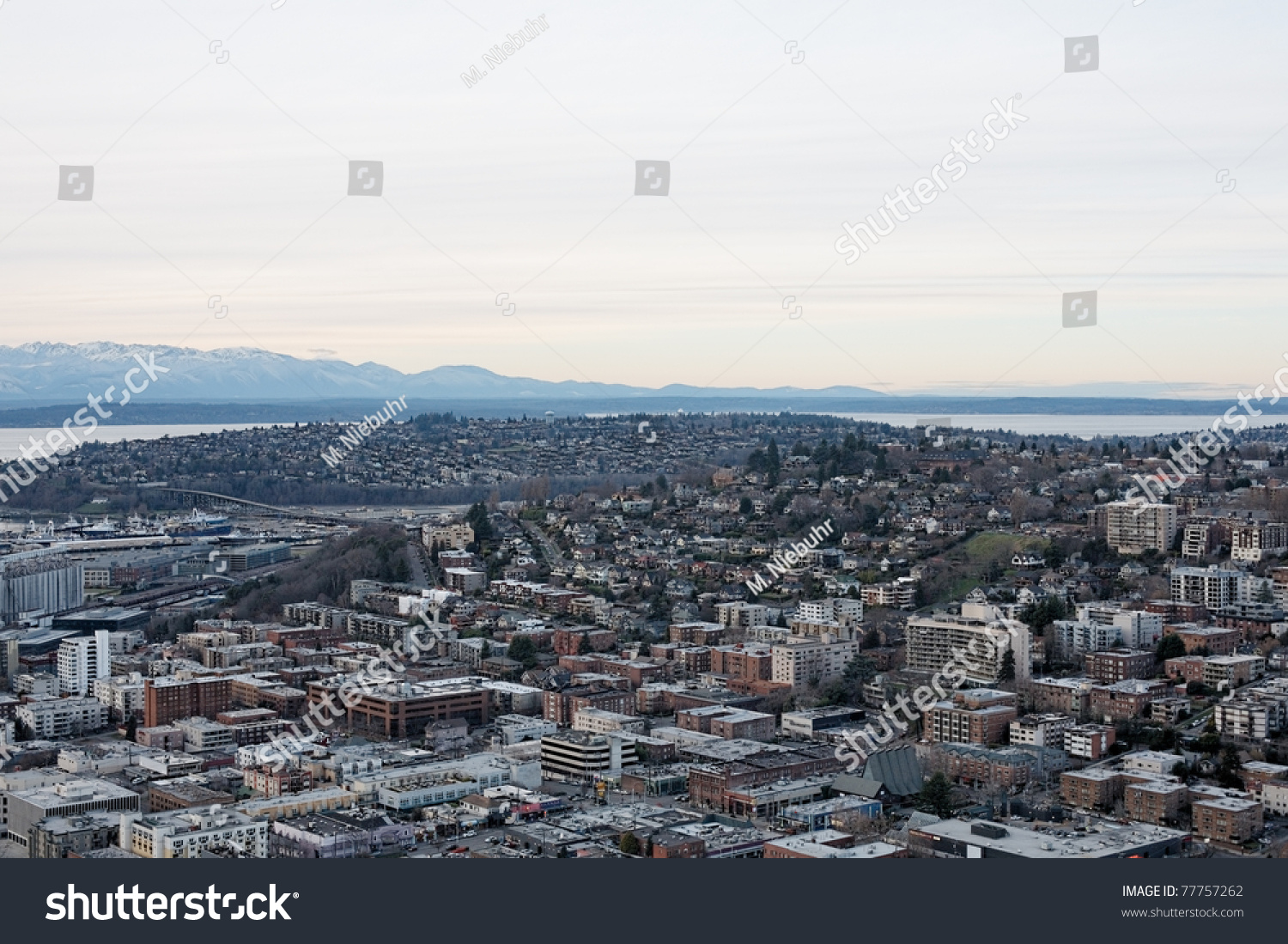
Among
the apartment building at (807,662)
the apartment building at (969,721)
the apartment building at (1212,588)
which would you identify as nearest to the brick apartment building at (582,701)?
the apartment building at (807,662)

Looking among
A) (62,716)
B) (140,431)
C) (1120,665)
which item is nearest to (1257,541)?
(1120,665)

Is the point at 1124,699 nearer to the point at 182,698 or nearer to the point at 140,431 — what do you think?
the point at 182,698

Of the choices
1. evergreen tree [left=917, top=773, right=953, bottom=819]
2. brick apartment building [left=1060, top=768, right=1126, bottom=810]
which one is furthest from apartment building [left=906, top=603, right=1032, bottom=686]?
evergreen tree [left=917, top=773, right=953, bottom=819]

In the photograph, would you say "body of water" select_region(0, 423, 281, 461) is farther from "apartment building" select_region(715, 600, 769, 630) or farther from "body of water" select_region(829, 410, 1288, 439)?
"apartment building" select_region(715, 600, 769, 630)

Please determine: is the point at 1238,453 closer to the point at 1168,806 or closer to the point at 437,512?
the point at 437,512

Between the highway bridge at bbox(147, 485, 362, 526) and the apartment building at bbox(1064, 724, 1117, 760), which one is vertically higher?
the highway bridge at bbox(147, 485, 362, 526)

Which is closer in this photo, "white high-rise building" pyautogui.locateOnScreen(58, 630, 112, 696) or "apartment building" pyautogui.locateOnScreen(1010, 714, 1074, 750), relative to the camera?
"apartment building" pyautogui.locateOnScreen(1010, 714, 1074, 750)
